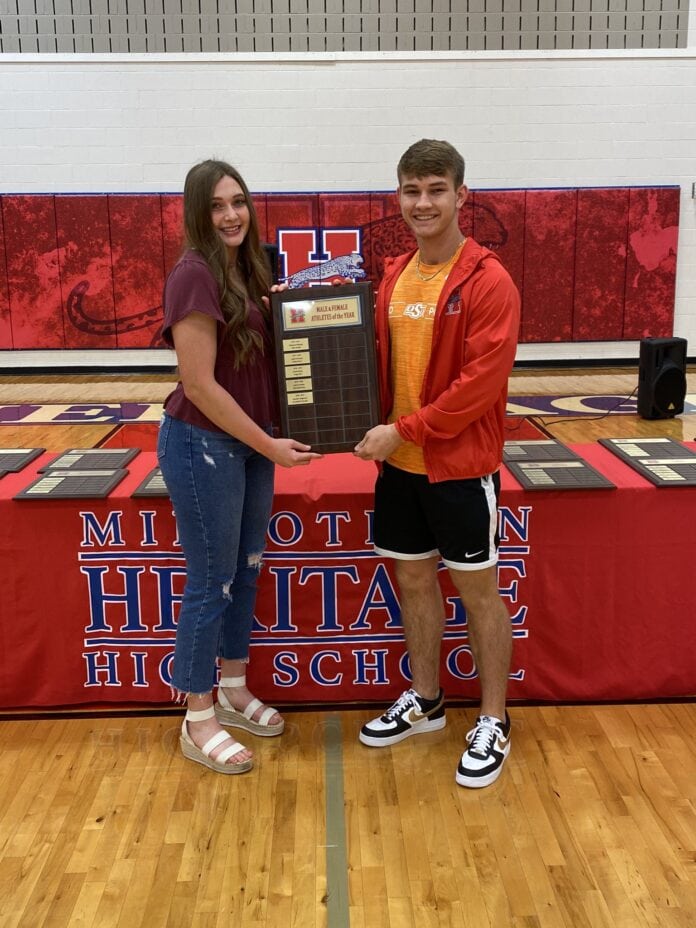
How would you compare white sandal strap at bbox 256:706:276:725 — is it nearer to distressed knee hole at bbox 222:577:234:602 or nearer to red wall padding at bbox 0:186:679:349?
distressed knee hole at bbox 222:577:234:602

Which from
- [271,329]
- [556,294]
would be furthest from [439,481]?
[556,294]

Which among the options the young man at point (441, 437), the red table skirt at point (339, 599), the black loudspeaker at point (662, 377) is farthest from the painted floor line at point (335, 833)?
the black loudspeaker at point (662, 377)

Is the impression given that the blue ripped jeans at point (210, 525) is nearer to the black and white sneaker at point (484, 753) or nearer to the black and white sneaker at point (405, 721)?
the black and white sneaker at point (405, 721)

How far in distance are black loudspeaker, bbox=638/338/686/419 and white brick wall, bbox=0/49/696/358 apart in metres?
3.12

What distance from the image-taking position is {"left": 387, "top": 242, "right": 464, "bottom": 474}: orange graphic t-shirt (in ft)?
6.70

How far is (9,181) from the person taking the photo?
801 cm

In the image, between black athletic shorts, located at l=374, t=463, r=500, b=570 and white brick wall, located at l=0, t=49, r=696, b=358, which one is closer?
black athletic shorts, located at l=374, t=463, r=500, b=570

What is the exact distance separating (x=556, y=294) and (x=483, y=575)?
6608 mm

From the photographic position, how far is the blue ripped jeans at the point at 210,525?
2014mm

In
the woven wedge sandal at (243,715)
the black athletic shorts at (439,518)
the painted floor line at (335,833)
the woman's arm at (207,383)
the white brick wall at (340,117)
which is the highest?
the white brick wall at (340,117)

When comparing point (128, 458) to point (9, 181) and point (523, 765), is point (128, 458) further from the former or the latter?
point (9, 181)

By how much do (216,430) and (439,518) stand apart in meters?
0.58

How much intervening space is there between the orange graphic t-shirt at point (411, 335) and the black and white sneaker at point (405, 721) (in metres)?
0.67

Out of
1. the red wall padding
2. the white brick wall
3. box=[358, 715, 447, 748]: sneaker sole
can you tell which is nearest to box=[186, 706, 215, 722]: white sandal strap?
box=[358, 715, 447, 748]: sneaker sole
